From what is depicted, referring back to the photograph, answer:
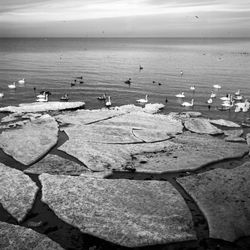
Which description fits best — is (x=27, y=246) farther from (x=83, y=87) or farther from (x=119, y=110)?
(x=83, y=87)

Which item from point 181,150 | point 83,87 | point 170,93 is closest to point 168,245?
point 181,150

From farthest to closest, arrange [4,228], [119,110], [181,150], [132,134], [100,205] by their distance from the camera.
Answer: [119,110]
[132,134]
[181,150]
[100,205]
[4,228]

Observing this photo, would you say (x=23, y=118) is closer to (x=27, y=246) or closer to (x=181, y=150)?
(x=181, y=150)

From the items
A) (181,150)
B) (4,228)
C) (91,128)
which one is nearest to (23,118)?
(91,128)

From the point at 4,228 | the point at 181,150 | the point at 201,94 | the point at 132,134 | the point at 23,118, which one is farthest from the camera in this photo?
the point at 201,94

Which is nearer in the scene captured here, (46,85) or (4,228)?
(4,228)

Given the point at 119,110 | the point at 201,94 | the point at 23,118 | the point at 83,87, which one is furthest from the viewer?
the point at 83,87

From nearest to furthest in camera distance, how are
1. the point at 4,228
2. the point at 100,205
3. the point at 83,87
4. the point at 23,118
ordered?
the point at 4,228 → the point at 100,205 → the point at 23,118 → the point at 83,87

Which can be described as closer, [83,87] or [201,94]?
[201,94]
